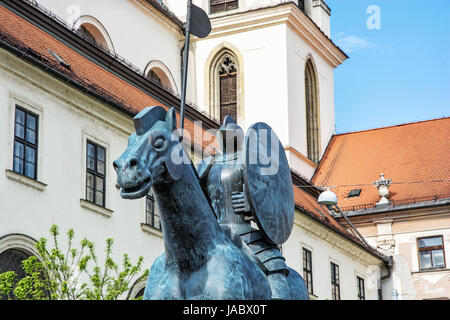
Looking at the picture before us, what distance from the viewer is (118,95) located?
23250 mm

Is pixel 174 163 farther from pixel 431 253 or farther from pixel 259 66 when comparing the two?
pixel 259 66

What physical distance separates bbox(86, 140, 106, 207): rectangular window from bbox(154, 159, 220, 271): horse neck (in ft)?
48.3

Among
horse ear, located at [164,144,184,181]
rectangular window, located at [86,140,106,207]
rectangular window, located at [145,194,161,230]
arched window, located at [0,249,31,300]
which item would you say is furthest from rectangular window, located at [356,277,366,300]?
horse ear, located at [164,144,184,181]

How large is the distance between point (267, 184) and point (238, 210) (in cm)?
27

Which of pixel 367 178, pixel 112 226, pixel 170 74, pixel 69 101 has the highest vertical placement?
pixel 170 74

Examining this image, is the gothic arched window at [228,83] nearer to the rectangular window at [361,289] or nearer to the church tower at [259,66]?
the church tower at [259,66]

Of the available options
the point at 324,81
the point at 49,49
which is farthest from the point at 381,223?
the point at 49,49

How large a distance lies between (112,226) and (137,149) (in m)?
15.7

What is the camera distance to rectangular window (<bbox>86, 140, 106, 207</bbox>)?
67.3ft

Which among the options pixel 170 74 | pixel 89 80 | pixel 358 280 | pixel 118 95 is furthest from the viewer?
pixel 170 74

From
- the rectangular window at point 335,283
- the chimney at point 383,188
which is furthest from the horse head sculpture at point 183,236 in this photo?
the chimney at point 383,188

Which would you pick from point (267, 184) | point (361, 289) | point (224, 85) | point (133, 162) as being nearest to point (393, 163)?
point (224, 85)

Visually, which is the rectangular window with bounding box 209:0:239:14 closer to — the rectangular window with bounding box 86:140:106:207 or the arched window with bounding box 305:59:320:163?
the arched window with bounding box 305:59:320:163
